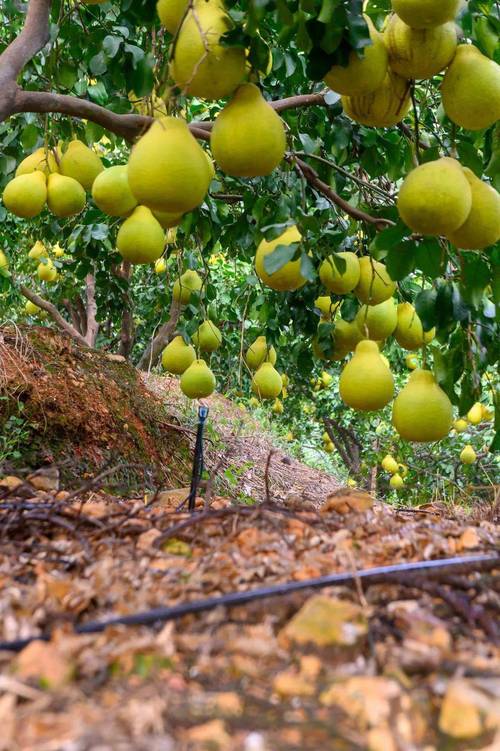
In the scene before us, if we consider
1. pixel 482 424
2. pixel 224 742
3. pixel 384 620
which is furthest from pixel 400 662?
pixel 482 424

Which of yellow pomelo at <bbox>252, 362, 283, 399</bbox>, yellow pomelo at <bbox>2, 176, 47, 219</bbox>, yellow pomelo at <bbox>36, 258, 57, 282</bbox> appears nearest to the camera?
yellow pomelo at <bbox>2, 176, 47, 219</bbox>

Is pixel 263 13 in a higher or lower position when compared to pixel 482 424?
lower

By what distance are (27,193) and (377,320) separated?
123 centimetres

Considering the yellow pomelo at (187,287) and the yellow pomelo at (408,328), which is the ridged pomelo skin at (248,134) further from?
the yellow pomelo at (187,287)

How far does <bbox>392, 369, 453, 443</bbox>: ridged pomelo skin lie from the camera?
1990mm

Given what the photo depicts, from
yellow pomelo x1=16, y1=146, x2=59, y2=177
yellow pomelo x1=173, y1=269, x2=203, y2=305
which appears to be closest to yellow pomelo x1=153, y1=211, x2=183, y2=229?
yellow pomelo x1=16, y1=146, x2=59, y2=177

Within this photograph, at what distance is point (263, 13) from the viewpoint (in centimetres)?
146

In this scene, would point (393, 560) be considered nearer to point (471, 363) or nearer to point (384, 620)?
point (384, 620)

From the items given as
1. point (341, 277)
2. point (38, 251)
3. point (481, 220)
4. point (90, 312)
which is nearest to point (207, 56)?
point (481, 220)

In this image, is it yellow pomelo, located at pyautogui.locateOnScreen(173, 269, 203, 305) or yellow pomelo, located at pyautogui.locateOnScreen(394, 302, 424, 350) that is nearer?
yellow pomelo, located at pyautogui.locateOnScreen(394, 302, 424, 350)

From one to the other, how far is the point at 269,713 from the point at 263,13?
127 centimetres

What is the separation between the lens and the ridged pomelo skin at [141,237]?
2.23m

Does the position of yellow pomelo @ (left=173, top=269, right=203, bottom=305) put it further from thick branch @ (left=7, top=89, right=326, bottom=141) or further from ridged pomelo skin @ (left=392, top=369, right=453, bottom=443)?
ridged pomelo skin @ (left=392, top=369, right=453, bottom=443)

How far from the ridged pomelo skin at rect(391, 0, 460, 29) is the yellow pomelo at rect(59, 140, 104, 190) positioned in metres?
1.32
